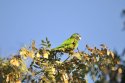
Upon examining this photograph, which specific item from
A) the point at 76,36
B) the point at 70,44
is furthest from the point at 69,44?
the point at 76,36

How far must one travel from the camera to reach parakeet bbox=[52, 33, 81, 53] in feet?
24.9

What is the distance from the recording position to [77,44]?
324 inches

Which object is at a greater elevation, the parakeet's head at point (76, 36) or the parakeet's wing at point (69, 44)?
the parakeet's head at point (76, 36)

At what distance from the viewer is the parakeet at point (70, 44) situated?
7.59 meters

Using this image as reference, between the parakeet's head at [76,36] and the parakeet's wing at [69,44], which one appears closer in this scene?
the parakeet's wing at [69,44]

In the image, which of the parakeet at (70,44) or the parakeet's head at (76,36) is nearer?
the parakeet at (70,44)

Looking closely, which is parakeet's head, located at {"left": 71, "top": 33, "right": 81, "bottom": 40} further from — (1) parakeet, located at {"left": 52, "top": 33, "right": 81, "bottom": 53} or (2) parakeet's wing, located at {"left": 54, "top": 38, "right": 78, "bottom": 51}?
(2) parakeet's wing, located at {"left": 54, "top": 38, "right": 78, "bottom": 51}

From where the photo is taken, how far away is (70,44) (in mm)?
7961

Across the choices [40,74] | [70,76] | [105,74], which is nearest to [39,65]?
[40,74]

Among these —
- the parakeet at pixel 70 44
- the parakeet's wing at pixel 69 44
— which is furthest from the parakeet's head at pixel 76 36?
the parakeet's wing at pixel 69 44

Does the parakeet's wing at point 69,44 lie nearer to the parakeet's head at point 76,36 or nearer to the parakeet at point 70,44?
the parakeet at point 70,44

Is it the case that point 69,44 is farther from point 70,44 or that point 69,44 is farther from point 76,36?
point 76,36

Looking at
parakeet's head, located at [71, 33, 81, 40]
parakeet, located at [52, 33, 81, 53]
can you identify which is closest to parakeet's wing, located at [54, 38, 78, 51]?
parakeet, located at [52, 33, 81, 53]

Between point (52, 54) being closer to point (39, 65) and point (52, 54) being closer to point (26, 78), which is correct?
point (39, 65)
